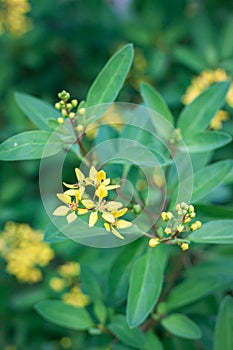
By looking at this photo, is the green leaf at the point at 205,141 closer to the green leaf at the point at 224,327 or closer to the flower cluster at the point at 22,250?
the green leaf at the point at 224,327

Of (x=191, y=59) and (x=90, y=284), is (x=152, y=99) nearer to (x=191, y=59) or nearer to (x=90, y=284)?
(x=90, y=284)

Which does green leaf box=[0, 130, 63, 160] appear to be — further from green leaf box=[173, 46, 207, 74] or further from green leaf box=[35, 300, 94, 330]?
green leaf box=[173, 46, 207, 74]

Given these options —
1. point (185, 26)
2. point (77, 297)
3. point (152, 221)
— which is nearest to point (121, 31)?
point (185, 26)

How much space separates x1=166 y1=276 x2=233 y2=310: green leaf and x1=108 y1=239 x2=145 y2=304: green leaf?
0.21 meters

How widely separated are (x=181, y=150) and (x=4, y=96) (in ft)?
5.85

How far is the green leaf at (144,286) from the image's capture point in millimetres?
1353

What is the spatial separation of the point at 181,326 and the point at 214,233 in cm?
44

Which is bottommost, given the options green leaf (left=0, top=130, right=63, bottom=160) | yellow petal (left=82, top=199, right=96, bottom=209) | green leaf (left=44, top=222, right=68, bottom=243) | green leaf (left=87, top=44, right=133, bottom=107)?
green leaf (left=44, top=222, right=68, bottom=243)

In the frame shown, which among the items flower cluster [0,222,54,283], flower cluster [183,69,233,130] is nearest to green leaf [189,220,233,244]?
flower cluster [183,69,233,130]

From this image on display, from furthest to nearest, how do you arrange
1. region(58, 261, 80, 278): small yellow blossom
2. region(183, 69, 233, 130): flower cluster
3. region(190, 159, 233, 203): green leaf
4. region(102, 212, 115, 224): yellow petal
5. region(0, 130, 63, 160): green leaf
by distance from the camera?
region(58, 261, 80, 278): small yellow blossom → region(183, 69, 233, 130): flower cluster → region(190, 159, 233, 203): green leaf → region(0, 130, 63, 160): green leaf → region(102, 212, 115, 224): yellow petal

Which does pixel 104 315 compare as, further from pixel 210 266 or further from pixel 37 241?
pixel 37 241

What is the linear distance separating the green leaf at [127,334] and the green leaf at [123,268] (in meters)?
0.10

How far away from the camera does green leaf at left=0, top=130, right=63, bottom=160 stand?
1.28 m

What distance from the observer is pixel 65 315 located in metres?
1.70
